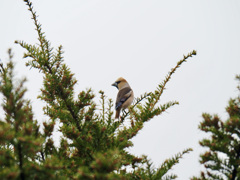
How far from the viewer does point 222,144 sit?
324 centimetres

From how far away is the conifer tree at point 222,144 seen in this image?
3203mm

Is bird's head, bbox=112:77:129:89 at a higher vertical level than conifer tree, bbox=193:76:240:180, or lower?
higher

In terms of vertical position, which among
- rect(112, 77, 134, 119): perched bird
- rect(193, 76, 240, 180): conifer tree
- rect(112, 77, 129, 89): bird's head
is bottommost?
rect(193, 76, 240, 180): conifer tree

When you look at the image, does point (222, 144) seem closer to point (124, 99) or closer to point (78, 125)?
point (78, 125)

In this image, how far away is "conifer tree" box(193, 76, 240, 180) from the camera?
3.20 m

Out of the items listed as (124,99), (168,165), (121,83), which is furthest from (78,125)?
(121,83)

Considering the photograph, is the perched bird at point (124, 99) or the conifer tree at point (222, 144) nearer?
the conifer tree at point (222, 144)

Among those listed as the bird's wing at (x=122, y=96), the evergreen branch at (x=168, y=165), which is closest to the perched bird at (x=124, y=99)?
Answer: the bird's wing at (x=122, y=96)

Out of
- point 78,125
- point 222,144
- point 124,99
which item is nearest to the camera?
point 222,144

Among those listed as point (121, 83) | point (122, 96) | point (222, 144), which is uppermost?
point (121, 83)

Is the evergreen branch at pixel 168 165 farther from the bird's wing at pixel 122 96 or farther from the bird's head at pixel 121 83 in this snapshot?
the bird's head at pixel 121 83

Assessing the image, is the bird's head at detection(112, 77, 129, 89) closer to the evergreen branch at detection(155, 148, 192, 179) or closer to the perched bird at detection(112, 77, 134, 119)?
the perched bird at detection(112, 77, 134, 119)

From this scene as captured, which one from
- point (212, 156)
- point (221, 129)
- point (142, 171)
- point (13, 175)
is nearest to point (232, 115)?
point (221, 129)

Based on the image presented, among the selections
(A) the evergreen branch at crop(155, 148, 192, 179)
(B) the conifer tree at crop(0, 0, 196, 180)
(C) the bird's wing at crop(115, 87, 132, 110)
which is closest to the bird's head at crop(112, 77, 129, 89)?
(C) the bird's wing at crop(115, 87, 132, 110)
